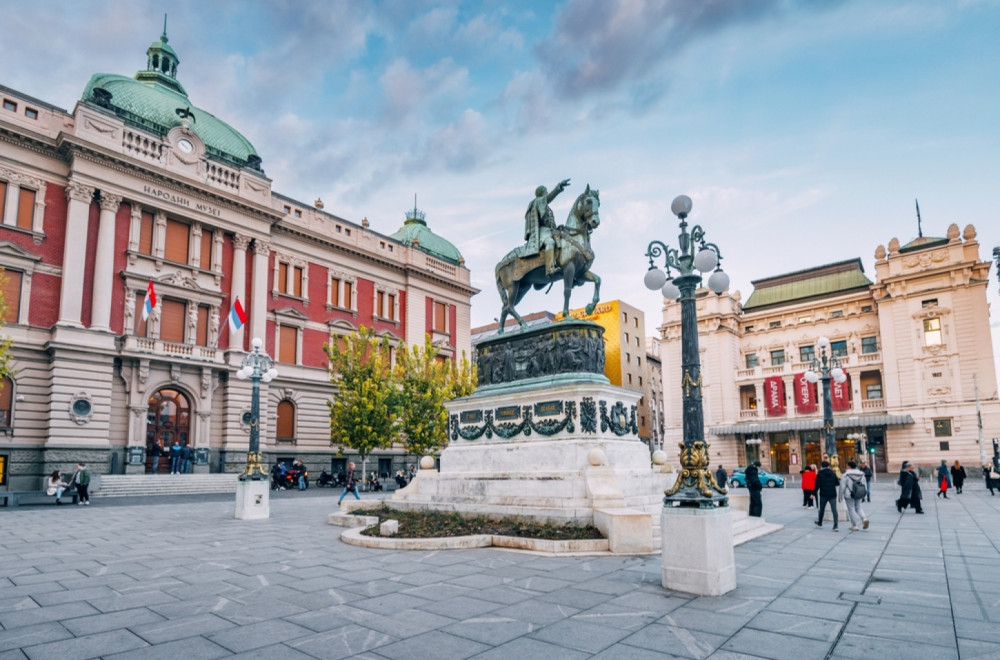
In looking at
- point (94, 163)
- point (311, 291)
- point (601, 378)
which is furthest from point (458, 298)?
point (601, 378)

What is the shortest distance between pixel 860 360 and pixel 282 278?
143 ft

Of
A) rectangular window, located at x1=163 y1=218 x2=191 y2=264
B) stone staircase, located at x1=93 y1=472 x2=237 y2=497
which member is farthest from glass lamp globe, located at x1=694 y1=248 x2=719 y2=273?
rectangular window, located at x1=163 y1=218 x2=191 y2=264

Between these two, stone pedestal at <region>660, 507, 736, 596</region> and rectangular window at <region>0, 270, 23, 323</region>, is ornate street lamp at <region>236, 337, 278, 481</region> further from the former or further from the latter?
rectangular window at <region>0, 270, 23, 323</region>

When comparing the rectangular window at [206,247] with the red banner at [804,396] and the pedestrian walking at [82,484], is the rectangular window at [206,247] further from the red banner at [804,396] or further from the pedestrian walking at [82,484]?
the red banner at [804,396]

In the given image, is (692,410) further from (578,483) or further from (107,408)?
(107,408)

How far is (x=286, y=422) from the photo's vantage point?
1452 inches

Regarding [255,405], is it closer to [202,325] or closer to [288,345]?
[202,325]

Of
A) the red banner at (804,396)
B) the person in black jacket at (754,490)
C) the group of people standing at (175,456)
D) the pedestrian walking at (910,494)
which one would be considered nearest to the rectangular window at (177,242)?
the group of people standing at (175,456)

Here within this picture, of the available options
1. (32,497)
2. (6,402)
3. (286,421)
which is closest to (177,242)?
(6,402)

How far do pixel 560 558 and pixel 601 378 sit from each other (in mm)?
5423

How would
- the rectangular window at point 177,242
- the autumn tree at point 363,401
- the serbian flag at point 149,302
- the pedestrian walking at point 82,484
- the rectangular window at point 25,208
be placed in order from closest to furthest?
1. the pedestrian walking at point 82,484
2. the rectangular window at point 25,208
3. the serbian flag at point 149,302
4. the autumn tree at point 363,401
5. the rectangular window at point 177,242

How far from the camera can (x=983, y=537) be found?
11.9 m

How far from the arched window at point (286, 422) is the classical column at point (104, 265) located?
10.5m

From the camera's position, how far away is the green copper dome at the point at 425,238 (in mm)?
49844
